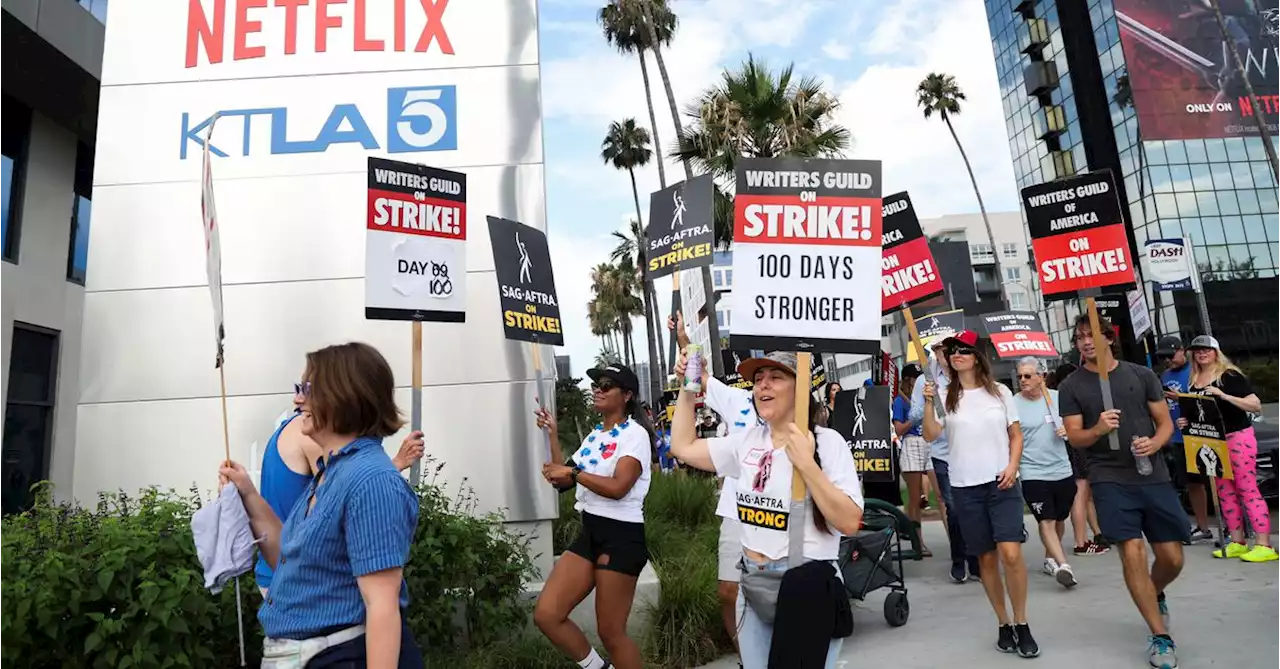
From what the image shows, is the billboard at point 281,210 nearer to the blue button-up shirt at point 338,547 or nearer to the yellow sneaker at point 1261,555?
the blue button-up shirt at point 338,547

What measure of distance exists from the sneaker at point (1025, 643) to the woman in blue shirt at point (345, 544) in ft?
14.1

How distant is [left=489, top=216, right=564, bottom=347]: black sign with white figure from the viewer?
5707 mm

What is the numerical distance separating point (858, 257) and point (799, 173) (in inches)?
18.4

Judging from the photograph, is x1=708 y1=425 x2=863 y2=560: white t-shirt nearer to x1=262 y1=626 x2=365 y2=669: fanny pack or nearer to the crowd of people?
the crowd of people

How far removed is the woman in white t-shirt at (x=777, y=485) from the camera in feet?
9.86

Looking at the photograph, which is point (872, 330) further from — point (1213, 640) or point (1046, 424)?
point (1046, 424)

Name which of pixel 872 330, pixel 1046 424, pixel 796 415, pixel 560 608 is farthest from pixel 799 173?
pixel 1046 424

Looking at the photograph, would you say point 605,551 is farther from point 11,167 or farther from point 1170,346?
point 11,167

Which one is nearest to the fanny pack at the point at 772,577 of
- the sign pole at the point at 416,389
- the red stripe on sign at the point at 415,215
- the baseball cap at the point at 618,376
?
the baseball cap at the point at 618,376

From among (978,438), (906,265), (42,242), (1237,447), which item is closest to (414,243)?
(978,438)

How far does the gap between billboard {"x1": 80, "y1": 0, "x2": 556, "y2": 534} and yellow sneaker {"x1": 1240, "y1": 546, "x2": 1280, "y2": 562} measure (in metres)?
6.18

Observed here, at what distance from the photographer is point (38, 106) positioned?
12.4m

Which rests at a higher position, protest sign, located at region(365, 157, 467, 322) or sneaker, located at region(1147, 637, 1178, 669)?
protest sign, located at region(365, 157, 467, 322)

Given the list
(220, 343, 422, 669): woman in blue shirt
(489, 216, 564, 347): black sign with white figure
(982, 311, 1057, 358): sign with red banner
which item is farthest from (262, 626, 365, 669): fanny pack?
(982, 311, 1057, 358): sign with red banner
